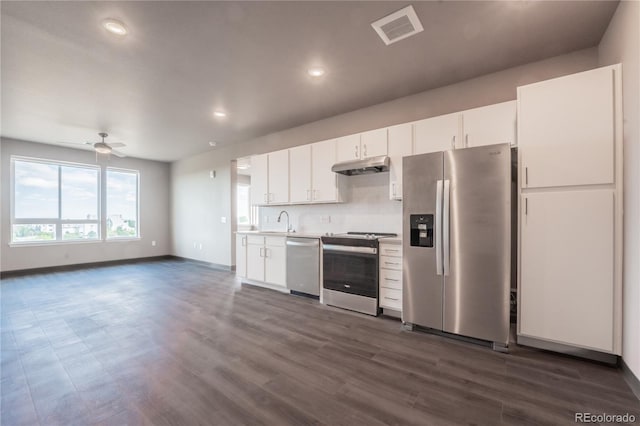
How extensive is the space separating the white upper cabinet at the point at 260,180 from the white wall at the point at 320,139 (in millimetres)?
467

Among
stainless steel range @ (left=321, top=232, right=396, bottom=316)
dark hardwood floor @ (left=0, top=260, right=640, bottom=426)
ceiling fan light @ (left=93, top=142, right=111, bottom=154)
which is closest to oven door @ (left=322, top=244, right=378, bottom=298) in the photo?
stainless steel range @ (left=321, top=232, right=396, bottom=316)

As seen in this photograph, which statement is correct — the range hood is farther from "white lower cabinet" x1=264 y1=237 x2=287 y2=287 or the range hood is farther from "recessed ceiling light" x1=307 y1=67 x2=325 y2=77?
"white lower cabinet" x1=264 y1=237 x2=287 y2=287

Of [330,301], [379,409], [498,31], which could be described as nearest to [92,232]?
[330,301]

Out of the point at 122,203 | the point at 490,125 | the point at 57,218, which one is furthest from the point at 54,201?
the point at 490,125

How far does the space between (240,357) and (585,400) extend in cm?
249

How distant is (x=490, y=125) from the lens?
2785mm

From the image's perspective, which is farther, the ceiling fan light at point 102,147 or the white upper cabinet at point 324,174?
the ceiling fan light at point 102,147

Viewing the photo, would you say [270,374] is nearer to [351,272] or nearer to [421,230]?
[351,272]

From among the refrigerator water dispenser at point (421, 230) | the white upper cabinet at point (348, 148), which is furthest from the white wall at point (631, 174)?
the white upper cabinet at point (348, 148)

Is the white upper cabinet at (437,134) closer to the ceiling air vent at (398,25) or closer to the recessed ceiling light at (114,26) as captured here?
the ceiling air vent at (398,25)

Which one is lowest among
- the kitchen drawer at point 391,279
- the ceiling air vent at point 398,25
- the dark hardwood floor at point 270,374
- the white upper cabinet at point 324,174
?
the dark hardwood floor at point 270,374

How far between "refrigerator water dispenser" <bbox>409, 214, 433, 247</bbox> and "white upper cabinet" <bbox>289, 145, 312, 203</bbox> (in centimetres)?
184

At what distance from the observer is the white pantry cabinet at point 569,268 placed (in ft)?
6.90

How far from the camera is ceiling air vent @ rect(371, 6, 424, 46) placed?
7.17 ft
